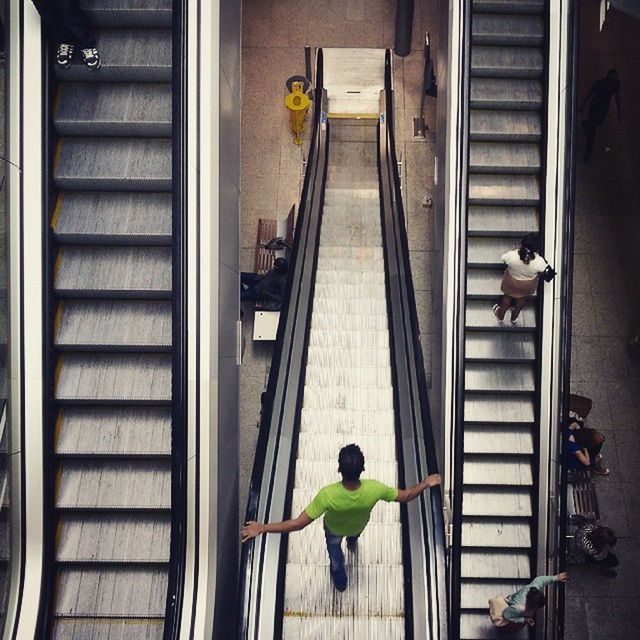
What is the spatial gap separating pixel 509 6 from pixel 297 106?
10.6 feet

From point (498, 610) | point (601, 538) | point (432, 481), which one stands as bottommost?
point (498, 610)

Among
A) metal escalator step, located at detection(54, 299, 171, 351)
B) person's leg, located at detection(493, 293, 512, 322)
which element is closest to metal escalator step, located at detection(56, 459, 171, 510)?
metal escalator step, located at detection(54, 299, 171, 351)

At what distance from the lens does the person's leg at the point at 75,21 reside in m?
5.73

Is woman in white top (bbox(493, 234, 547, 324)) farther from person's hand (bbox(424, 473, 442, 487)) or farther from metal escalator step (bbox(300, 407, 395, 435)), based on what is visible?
person's hand (bbox(424, 473, 442, 487))

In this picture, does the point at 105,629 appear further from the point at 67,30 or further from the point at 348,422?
the point at 67,30

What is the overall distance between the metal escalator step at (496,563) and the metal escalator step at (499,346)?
2.03 meters

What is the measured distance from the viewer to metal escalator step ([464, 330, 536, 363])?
7.59 metres

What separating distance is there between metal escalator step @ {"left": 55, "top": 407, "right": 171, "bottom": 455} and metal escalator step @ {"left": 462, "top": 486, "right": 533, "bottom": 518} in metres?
3.41

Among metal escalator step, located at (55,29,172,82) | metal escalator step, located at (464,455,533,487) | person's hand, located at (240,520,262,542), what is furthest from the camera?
metal escalator step, located at (464,455,533,487)

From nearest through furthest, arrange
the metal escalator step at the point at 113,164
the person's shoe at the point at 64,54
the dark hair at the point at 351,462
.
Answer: the dark hair at the point at 351,462, the person's shoe at the point at 64,54, the metal escalator step at the point at 113,164

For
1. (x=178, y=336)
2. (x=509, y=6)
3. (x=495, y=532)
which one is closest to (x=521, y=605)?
(x=495, y=532)

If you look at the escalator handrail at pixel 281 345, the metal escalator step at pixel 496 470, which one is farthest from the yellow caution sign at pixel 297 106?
the metal escalator step at pixel 496 470

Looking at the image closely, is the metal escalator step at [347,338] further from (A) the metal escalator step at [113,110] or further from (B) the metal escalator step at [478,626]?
(B) the metal escalator step at [478,626]

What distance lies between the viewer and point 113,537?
5797mm
